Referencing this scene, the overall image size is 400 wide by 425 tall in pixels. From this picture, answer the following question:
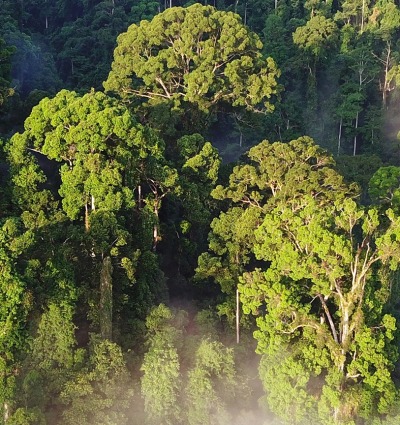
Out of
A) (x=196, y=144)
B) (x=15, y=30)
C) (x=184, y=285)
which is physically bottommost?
(x=184, y=285)

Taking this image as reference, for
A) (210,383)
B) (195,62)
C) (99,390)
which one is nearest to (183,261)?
(210,383)

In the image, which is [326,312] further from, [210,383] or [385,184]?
[385,184]

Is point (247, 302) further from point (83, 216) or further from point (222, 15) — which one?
point (222, 15)

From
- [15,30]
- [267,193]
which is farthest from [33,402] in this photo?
[15,30]

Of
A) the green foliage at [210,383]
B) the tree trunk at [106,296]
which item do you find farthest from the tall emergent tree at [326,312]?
the tree trunk at [106,296]

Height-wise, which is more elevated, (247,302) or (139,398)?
(247,302)

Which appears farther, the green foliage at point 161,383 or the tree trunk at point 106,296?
the tree trunk at point 106,296

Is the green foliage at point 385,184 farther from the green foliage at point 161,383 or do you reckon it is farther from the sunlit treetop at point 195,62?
the green foliage at point 161,383

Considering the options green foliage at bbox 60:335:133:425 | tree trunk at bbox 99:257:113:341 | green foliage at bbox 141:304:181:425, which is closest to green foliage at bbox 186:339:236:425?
green foliage at bbox 141:304:181:425
